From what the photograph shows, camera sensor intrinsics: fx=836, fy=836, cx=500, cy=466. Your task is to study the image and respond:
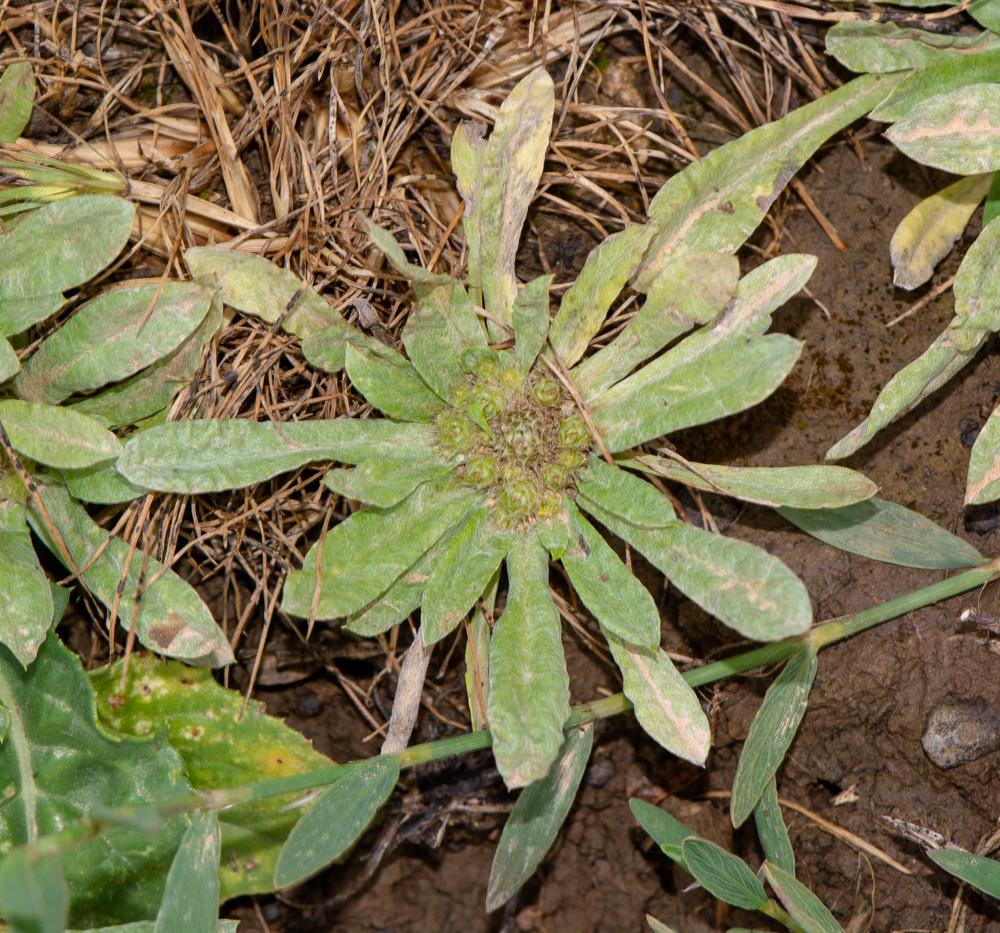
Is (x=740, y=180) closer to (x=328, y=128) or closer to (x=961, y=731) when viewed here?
(x=328, y=128)

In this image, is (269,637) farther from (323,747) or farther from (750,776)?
(750,776)

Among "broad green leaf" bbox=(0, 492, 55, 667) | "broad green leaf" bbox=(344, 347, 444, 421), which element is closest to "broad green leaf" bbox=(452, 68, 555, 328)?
"broad green leaf" bbox=(344, 347, 444, 421)

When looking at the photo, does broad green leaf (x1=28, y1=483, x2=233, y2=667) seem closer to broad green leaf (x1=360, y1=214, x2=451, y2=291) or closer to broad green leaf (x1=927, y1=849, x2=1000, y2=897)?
broad green leaf (x1=360, y1=214, x2=451, y2=291)

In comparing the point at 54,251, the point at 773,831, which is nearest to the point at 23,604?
the point at 54,251

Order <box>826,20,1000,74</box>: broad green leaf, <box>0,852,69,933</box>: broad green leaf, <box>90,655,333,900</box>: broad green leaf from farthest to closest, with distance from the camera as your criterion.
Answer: <box>90,655,333,900</box>: broad green leaf < <box>826,20,1000,74</box>: broad green leaf < <box>0,852,69,933</box>: broad green leaf

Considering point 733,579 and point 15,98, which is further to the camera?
point 15,98

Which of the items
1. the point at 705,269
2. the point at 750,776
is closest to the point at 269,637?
the point at 750,776
